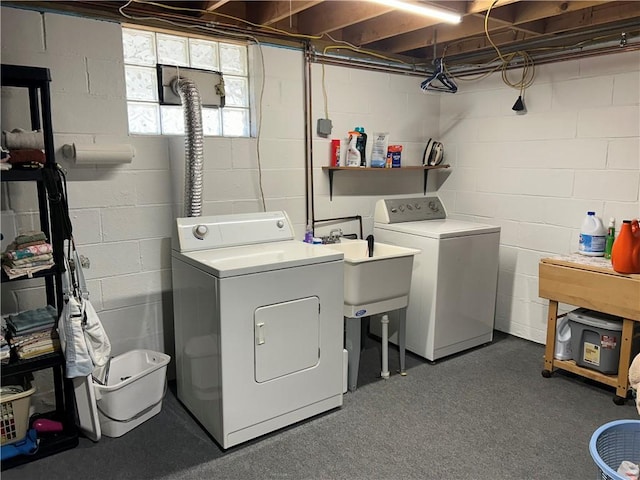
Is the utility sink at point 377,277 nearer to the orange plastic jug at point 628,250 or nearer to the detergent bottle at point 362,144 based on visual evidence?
the detergent bottle at point 362,144

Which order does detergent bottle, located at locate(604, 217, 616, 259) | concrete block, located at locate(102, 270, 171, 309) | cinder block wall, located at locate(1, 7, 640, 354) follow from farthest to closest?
1. detergent bottle, located at locate(604, 217, 616, 259)
2. concrete block, located at locate(102, 270, 171, 309)
3. cinder block wall, located at locate(1, 7, 640, 354)

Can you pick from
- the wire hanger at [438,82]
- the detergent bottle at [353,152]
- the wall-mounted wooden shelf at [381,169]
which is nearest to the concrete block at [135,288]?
the wall-mounted wooden shelf at [381,169]

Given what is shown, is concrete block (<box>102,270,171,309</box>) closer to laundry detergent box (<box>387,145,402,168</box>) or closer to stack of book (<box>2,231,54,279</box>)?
stack of book (<box>2,231,54,279</box>)

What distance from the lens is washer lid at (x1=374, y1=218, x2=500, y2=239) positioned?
3.16 m

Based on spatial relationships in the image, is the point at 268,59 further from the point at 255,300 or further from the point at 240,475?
the point at 240,475

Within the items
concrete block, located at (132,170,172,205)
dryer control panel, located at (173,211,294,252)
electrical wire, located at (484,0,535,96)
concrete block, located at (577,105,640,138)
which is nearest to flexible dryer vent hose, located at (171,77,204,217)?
dryer control panel, located at (173,211,294,252)

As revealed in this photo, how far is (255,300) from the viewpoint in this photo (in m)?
2.27

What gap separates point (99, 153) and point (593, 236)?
9.57 feet

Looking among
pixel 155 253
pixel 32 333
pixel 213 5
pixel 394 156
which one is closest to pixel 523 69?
pixel 394 156

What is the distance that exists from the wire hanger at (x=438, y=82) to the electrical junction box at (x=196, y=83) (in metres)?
1.47

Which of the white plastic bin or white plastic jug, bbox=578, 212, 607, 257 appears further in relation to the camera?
white plastic jug, bbox=578, 212, 607, 257

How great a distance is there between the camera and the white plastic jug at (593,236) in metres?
3.01

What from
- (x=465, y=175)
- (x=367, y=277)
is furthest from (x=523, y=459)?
(x=465, y=175)

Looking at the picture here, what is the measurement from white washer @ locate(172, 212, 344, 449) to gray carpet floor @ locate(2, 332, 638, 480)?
0.12 m
